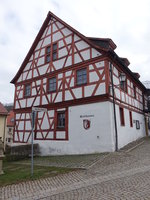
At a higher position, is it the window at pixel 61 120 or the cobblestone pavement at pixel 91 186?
the window at pixel 61 120

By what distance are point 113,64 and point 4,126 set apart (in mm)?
15083

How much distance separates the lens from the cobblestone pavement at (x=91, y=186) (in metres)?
4.75

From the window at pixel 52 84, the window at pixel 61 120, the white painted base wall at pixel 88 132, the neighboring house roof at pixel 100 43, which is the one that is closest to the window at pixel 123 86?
the neighboring house roof at pixel 100 43

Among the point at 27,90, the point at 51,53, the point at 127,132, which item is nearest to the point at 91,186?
the point at 127,132

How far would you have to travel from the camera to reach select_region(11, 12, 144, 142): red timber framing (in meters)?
13.3

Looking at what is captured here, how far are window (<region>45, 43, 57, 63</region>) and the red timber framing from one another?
0.45 feet

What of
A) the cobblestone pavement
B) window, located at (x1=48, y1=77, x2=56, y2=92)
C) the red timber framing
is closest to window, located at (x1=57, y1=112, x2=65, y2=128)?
the red timber framing

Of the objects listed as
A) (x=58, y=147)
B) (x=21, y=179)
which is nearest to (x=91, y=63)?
(x=58, y=147)

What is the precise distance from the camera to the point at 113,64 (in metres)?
14.1

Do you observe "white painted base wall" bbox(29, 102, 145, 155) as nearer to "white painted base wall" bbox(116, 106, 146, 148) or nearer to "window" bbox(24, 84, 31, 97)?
"white painted base wall" bbox(116, 106, 146, 148)

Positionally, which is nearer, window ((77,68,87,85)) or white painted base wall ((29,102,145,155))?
white painted base wall ((29,102,145,155))

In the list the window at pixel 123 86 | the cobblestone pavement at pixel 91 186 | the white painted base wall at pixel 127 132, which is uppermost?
the window at pixel 123 86

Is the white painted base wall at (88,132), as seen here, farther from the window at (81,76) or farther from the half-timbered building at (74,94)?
the window at (81,76)

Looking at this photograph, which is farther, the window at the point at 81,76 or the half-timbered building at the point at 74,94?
the window at the point at 81,76
